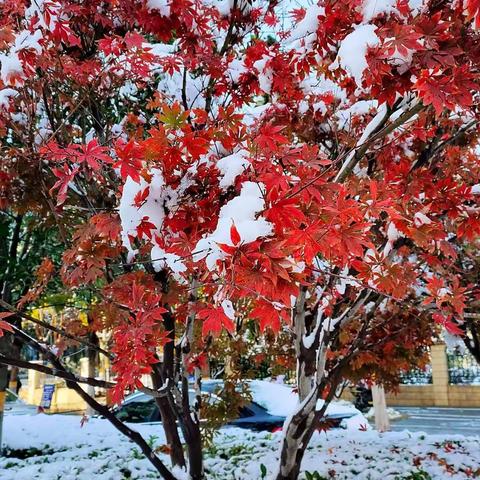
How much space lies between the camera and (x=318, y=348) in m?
3.65

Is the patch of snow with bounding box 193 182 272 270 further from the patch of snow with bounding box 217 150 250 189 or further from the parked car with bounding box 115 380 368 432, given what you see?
the parked car with bounding box 115 380 368 432

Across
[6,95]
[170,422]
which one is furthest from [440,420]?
[6,95]

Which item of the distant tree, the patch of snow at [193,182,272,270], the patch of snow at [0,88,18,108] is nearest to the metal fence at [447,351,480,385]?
the distant tree

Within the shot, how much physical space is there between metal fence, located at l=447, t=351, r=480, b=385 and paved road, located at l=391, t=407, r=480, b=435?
104cm

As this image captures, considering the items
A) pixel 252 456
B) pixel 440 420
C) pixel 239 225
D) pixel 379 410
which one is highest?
pixel 239 225

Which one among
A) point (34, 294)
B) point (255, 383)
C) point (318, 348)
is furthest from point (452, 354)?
point (34, 294)

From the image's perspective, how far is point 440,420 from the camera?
47.4 feet

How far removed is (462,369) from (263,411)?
12753mm

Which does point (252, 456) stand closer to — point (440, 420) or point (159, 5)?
point (159, 5)

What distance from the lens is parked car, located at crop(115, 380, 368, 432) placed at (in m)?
7.41

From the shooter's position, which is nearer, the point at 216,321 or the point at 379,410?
the point at 216,321

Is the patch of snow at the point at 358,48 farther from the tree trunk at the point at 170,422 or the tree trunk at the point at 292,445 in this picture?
the tree trunk at the point at 292,445

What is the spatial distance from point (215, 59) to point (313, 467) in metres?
3.97

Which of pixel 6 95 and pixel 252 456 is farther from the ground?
pixel 6 95
